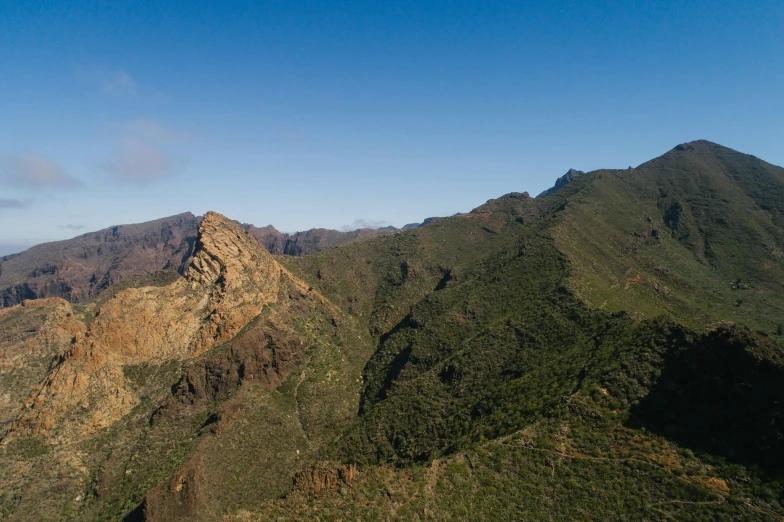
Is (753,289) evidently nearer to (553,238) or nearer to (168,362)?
(553,238)

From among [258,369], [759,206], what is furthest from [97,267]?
[759,206]

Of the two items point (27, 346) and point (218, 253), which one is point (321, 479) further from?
point (27, 346)

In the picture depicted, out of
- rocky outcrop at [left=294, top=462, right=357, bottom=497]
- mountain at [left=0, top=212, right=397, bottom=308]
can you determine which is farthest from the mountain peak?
mountain at [left=0, top=212, right=397, bottom=308]

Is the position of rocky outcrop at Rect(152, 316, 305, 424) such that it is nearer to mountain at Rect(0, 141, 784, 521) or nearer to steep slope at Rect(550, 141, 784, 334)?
mountain at Rect(0, 141, 784, 521)

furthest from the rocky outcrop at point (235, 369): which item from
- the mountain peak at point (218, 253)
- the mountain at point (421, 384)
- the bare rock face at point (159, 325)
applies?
the mountain peak at point (218, 253)

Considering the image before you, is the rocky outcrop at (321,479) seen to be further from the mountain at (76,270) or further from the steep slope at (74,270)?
the steep slope at (74,270)
